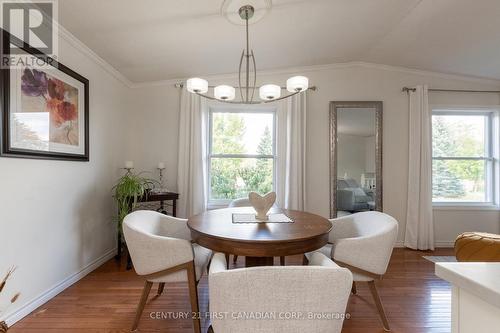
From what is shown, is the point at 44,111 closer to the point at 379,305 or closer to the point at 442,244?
the point at 379,305

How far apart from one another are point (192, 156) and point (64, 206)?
1.56m

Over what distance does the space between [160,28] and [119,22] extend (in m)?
0.34

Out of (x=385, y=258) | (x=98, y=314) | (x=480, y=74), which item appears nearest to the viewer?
(x=385, y=258)

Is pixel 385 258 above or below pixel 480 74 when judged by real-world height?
below

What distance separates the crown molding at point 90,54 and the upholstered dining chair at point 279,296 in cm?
255

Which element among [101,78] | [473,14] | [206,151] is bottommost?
[206,151]

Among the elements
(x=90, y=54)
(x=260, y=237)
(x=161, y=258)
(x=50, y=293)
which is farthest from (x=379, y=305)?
(x=90, y=54)

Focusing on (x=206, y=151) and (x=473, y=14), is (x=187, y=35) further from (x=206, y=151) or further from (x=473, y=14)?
(x=473, y=14)

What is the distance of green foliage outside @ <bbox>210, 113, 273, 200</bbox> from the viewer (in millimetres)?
3752

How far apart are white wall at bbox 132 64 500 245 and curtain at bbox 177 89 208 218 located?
20cm

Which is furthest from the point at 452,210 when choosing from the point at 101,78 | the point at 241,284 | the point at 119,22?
the point at 101,78

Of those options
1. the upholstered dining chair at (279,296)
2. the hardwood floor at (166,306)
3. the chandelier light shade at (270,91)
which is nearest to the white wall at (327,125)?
the hardwood floor at (166,306)

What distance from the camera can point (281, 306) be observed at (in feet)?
3.61

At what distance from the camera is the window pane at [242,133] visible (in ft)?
12.4
